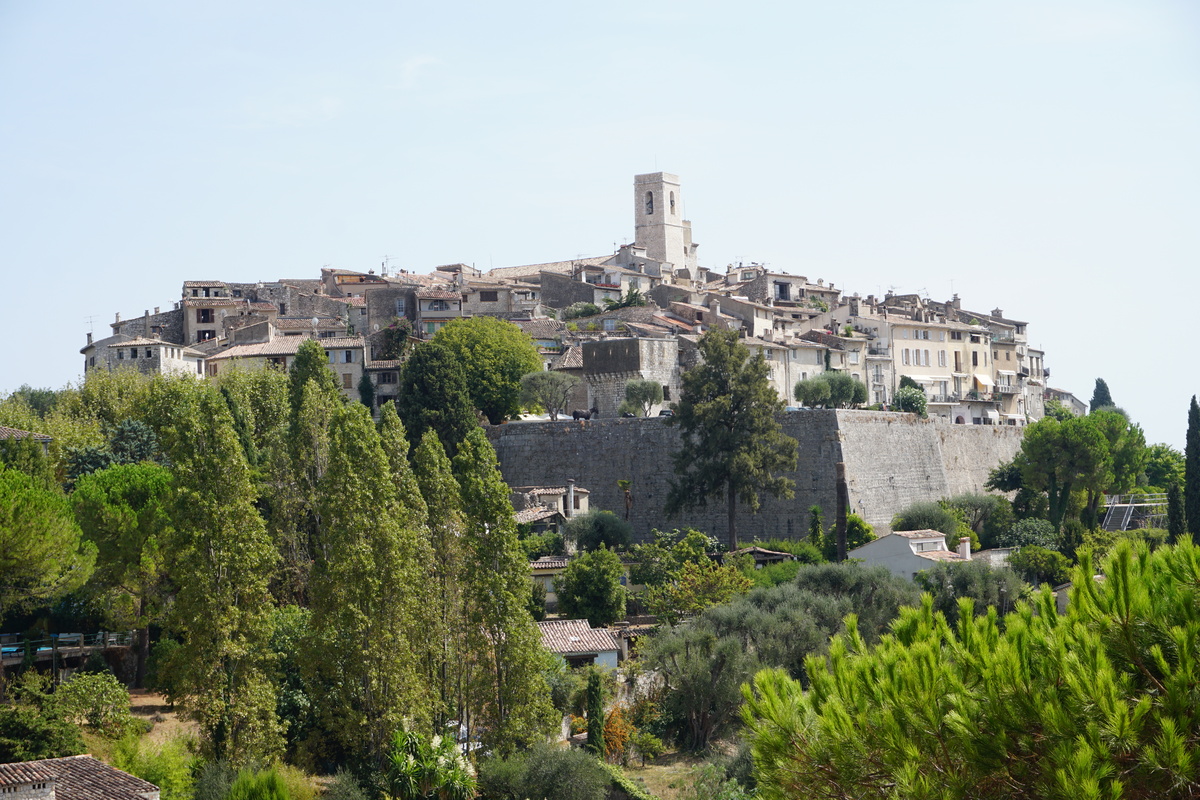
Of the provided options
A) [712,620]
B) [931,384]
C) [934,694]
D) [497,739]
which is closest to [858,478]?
[712,620]

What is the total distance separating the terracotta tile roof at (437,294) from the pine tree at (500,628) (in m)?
46.4

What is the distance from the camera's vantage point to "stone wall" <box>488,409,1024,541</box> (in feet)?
178

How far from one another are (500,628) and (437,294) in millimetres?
49785

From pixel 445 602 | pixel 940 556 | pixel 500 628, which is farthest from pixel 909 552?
pixel 445 602

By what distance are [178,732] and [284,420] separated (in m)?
16.0

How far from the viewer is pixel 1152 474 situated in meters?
69.4

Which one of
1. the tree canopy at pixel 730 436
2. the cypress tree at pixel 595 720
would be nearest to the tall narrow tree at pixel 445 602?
the cypress tree at pixel 595 720

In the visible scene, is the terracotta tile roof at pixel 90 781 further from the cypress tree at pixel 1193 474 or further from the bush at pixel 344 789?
the cypress tree at pixel 1193 474

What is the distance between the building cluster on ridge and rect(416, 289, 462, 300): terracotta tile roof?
0.27 ft

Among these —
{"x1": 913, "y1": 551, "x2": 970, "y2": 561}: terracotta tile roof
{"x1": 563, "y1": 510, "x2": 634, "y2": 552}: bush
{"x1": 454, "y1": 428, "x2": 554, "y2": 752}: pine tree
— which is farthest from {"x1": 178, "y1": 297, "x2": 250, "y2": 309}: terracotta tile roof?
{"x1": 454, "y1": 428, "x2": 554, "y2": 752}: pine tree

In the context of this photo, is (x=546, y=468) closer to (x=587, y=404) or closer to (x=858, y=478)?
(x=587, y=404)

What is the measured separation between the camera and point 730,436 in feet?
167

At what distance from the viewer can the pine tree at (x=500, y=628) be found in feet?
104

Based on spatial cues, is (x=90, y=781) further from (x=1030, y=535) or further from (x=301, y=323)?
(x=301, y=323)
